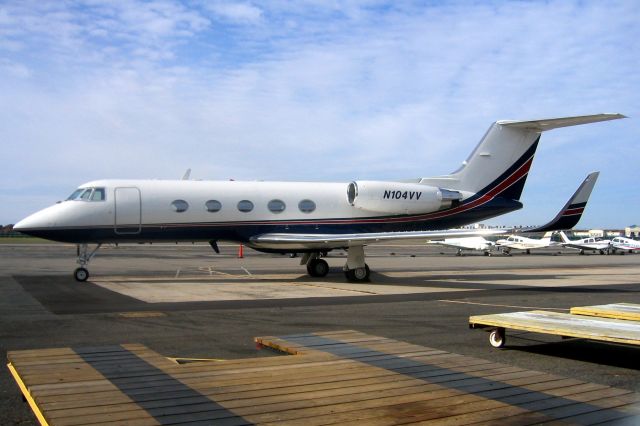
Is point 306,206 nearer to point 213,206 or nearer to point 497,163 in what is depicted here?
point 213,206

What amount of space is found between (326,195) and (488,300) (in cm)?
812

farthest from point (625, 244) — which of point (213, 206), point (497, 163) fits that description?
point (213, 206)

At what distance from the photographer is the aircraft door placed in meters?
19.1

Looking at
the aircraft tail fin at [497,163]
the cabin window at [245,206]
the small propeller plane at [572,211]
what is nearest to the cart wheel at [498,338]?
the small propeller plane at [572,211]

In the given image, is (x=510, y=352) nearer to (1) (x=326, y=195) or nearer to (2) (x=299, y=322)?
(2) (x=299, y=322)

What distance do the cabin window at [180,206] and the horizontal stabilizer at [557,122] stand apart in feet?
37.1

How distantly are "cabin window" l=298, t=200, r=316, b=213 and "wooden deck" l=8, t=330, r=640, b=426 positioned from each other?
1509 centimetres

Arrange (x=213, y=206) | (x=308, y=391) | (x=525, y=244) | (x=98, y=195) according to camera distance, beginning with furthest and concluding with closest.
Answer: (x=525, y=244)
(x=213, y=206)
(x=98, y=195)
(x=308, y=391)

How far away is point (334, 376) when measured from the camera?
5.20 meters

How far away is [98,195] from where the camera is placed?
19.1m

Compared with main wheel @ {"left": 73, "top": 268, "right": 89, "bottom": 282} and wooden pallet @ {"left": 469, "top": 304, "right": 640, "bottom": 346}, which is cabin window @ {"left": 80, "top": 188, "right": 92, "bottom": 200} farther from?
wooden pallet @ {"left": 469, "top": 304, "right": 640, "bottom": 346}

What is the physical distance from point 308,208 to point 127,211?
5919 mm

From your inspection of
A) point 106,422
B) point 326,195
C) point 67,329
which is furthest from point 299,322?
point 326,195

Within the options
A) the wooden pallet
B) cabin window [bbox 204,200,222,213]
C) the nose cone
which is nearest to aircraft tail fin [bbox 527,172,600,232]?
the wooden pallet
